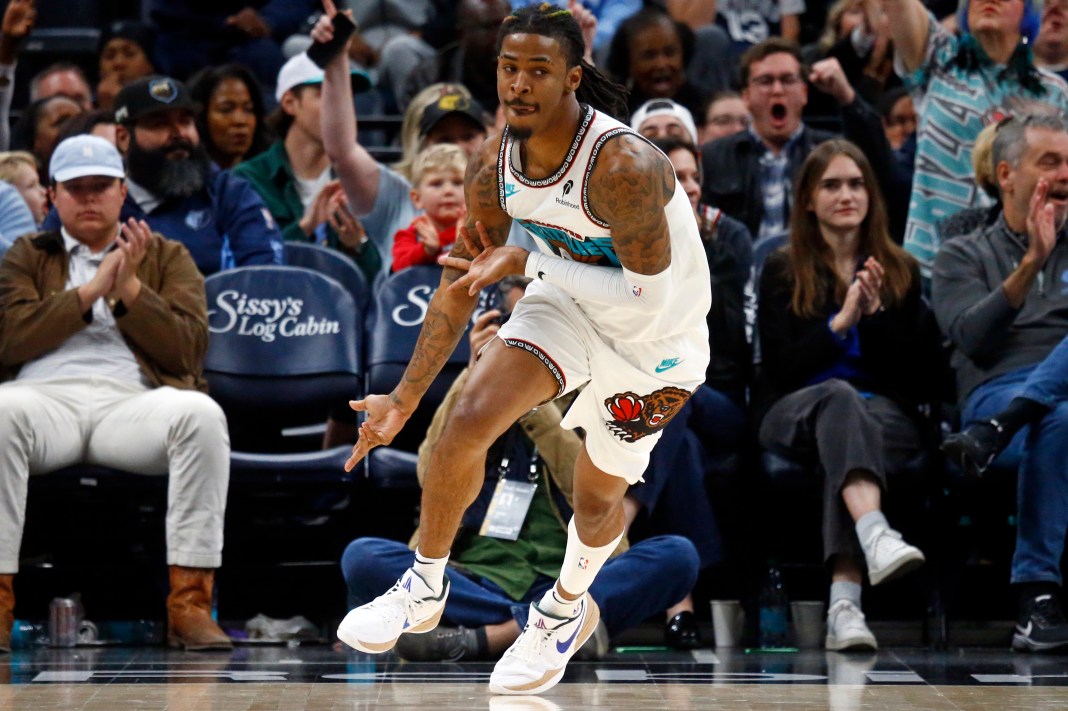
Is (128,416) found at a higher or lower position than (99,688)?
higher

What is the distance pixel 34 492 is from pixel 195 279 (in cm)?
104

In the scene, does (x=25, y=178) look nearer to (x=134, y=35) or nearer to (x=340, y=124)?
(x=340, y=124)

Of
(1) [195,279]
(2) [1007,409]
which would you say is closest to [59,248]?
(1) [195,279]

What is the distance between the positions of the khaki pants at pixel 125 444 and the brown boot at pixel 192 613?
0.05m

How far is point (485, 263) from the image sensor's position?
4.21 metres

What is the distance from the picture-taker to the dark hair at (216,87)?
8.02 metres

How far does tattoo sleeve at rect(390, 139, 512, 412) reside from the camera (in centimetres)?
454

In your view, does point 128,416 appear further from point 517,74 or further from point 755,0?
point 755,0

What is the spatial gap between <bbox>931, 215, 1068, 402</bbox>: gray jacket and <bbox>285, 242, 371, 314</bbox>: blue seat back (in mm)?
2507

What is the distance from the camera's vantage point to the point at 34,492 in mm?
6102

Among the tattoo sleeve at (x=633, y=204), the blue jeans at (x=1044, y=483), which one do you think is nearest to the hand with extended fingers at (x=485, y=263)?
the tattoo sleeve at (x=633, y=204)

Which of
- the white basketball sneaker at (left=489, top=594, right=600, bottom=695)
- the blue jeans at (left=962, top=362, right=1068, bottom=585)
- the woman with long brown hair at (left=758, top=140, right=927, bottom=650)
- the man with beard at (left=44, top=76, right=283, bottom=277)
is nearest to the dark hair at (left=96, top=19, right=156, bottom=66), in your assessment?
the man with beard at (left=44, top=76, right=283, bottom=277)

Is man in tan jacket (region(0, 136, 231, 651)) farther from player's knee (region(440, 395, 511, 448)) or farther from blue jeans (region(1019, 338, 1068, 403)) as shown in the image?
blue jeans (region(1019, 338, 1068, 403))

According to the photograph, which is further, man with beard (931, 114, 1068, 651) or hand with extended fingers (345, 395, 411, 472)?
man with beard (931, 114, 1068, 651)
